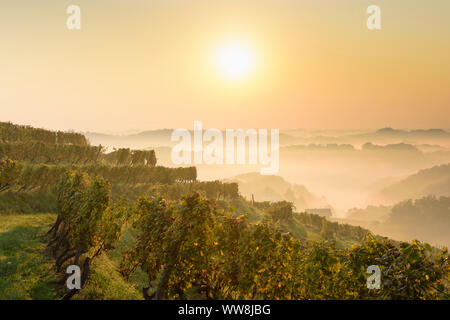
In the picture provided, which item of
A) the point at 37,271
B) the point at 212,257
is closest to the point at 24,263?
the point at 37,271

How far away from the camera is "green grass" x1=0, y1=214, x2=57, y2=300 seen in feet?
41.6

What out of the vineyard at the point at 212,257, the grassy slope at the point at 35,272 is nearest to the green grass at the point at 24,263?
the grassy slope at the point at 35,272

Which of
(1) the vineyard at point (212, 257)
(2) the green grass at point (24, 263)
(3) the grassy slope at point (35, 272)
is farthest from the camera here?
(3) the grassy slope at point (35, 272)

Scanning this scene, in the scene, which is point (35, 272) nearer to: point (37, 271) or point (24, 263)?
point (37, 271)

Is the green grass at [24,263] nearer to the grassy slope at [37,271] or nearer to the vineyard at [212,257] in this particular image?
the grassy slope at [37,271]

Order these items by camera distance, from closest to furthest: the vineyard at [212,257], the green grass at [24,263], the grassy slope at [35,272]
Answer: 1. the vineyard at [212,257]
2. the green grass at [24,263]
3. the grassy slope at [35,272]

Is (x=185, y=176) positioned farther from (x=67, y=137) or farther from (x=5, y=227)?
(x=5, y=227)

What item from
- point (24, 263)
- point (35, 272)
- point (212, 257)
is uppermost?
point (212, 257)

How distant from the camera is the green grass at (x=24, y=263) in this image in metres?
12.7

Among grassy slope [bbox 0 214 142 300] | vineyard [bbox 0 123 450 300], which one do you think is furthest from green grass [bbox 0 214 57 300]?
vineyard [bbox 0 123 450 300]

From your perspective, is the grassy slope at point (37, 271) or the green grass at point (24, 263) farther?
the grassy slope at point (37, 271)

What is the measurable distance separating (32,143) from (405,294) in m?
41.7

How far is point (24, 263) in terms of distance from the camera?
14.5m

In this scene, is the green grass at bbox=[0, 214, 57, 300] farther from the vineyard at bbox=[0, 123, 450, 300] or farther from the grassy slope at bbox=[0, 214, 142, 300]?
the vineyard at bbox=[0, 123, 450, 300]
